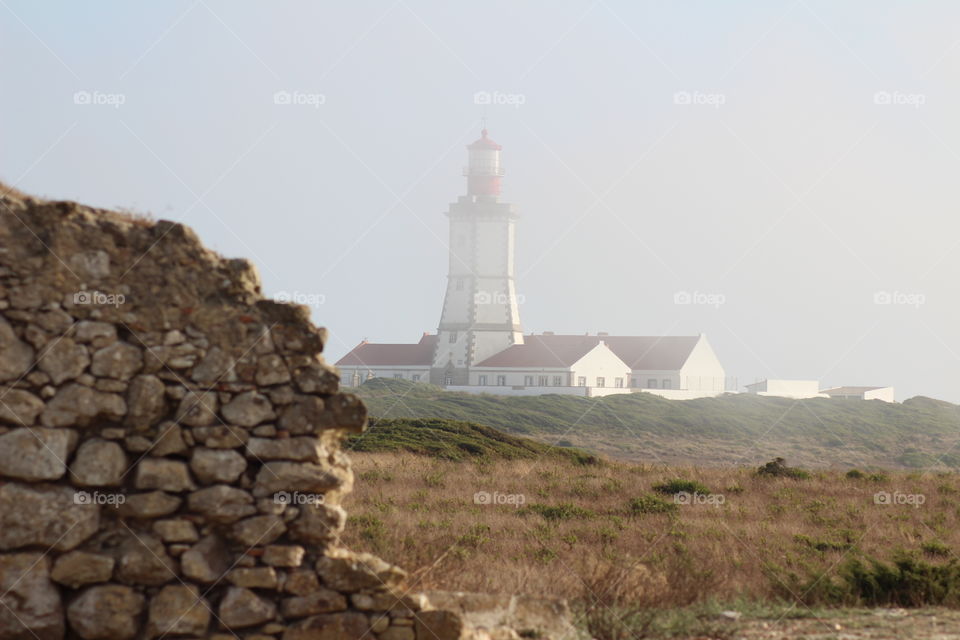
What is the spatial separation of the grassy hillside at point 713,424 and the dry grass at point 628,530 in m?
18.4

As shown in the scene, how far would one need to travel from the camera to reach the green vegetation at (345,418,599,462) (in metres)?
26.6

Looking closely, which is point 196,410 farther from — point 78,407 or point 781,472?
point 781,472

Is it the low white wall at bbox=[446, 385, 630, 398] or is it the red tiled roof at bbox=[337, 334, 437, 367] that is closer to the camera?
the low white wall at bbox=[446, 385, 630, 398]

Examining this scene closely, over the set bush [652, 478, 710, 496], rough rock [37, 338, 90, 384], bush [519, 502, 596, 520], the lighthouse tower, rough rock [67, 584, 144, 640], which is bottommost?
rough rock [67, 584, 144, 640]

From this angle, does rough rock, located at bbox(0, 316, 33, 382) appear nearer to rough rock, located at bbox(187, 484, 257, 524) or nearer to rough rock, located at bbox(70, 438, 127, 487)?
rough rock, located at bbox(70, 438, 127, 487)

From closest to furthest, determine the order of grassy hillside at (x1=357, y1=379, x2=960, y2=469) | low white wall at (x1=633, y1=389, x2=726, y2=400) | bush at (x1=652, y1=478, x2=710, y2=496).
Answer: bush at (x1=652, y1=478, x2=710, y2=496), grassy hillside at (x1=357, y1=379, x2=960, y2=469), low white wall at (x1=633, y1=389, x2=726, y2=400)

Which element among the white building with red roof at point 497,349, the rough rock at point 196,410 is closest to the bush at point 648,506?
the rough rock at point 196,410

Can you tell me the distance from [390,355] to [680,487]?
179 ft

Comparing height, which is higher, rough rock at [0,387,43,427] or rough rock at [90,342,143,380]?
rough rock at [90,342,143,380]

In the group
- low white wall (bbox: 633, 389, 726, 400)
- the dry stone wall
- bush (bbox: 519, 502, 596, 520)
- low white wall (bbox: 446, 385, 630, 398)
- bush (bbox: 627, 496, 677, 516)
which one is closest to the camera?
the dry stone wall

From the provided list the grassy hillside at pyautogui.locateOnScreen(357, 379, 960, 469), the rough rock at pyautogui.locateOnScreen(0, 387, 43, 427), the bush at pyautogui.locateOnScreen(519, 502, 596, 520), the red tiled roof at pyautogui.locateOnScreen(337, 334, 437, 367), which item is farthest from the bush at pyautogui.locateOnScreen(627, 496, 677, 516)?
the red tiled roof at pyautogui.locateOnScreen(337, 334, 437, 367)

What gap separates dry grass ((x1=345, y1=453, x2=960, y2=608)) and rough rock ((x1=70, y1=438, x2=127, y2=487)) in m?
2.71

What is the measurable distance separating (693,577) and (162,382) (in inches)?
226

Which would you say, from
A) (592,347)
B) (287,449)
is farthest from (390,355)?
(287,449)
